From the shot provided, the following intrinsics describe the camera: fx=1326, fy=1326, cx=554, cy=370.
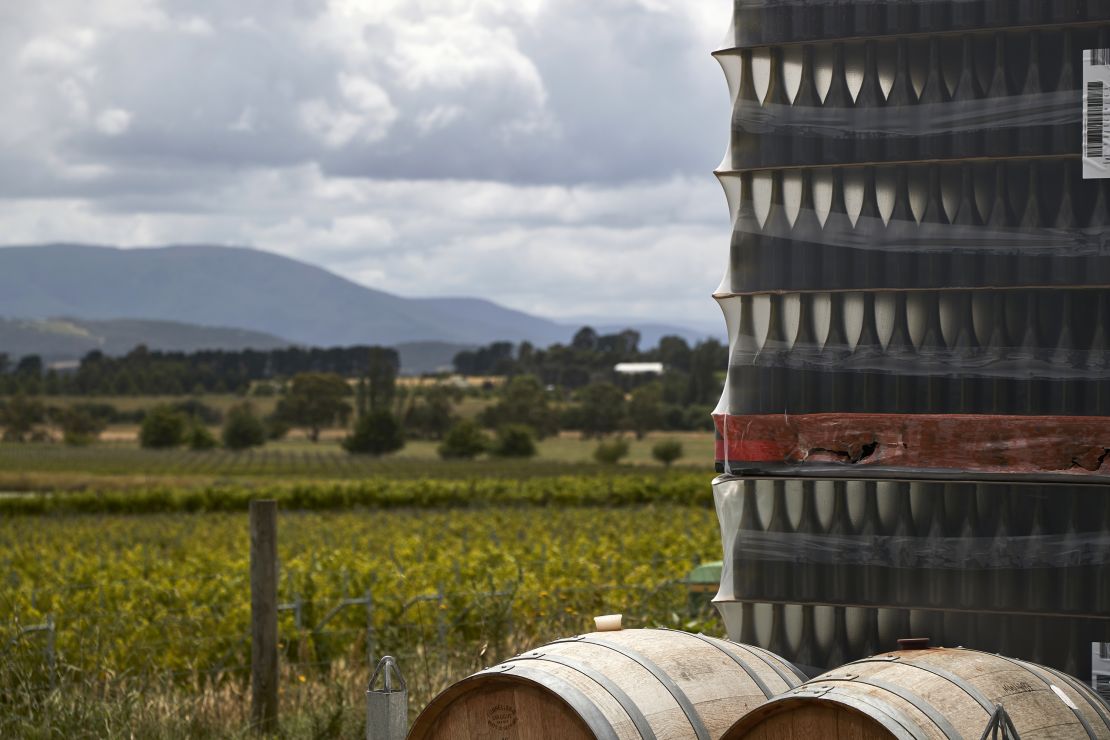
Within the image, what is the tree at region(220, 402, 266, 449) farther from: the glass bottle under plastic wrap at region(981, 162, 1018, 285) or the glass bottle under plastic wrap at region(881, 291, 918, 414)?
the glass bottle under plastic wrap at region(981, 162, 1018, 285)

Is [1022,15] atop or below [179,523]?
atop

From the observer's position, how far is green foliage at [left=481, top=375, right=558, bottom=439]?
13238cm

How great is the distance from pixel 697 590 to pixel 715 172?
7.29 metres

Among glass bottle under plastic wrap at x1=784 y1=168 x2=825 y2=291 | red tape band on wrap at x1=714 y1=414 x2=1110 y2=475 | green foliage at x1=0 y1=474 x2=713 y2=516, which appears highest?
glass bottle under plastic wrap at x1=784 y1=168 x2=825 y2=291

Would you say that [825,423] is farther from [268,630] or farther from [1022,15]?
[268,630]

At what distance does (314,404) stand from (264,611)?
137m

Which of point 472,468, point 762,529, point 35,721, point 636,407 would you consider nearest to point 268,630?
point 35,721

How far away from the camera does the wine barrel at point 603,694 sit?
3.16 m

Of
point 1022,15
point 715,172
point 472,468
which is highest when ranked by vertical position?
point 1022,15

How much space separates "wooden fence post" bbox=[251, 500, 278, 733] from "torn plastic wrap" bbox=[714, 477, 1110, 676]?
3834mm

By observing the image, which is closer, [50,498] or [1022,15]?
[1022,15]

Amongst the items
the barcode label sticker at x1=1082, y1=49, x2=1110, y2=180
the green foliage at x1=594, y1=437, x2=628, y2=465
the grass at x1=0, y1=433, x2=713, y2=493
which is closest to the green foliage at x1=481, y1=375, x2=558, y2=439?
the grass at x1=0, y1=433, x2=713, y2=493

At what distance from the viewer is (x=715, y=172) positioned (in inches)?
182

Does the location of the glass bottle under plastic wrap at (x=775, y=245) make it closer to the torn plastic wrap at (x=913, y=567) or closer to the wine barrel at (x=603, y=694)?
A: the torn plastic wrap at (x=913, y=567)
